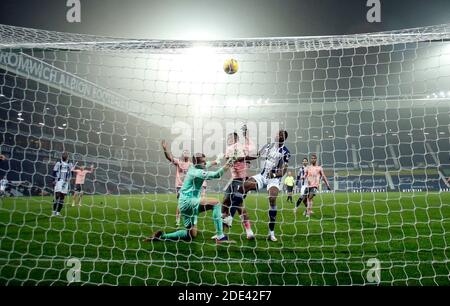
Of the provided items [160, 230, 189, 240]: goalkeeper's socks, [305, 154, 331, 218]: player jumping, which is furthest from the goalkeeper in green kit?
[305, 154, 331, 218]: player jumping

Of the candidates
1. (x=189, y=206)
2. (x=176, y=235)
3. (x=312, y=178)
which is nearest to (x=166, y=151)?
(x=189, y=206)

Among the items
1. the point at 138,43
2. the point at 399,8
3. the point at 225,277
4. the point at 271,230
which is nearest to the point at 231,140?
the point at 271,230

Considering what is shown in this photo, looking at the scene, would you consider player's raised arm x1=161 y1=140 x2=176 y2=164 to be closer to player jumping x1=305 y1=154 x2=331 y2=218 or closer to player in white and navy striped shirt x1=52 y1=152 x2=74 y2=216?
player in white and navy striped shirt x1=52 y1=152 x2=74 y2=216

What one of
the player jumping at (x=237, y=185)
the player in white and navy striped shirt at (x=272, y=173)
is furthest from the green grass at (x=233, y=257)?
the player in white and navy striped shirt at (x=272, y=173)

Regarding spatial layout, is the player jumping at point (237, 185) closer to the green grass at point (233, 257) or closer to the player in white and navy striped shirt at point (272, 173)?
the player in white and navy striped shirt at point (272, 173)

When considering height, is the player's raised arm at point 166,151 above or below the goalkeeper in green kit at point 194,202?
above

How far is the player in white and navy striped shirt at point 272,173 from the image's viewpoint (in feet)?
20.3

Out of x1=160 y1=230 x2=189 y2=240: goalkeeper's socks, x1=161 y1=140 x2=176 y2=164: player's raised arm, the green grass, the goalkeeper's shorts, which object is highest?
x1=161 y1=140 x2=176 y2=164: player's raised arm

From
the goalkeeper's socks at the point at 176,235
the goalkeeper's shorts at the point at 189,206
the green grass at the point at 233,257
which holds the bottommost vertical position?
the green grass at the point at 233,257

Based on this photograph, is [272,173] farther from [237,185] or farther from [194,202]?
[194,202]

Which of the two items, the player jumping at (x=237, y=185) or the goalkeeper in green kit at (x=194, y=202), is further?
the player jumping at (x=237, y=185)

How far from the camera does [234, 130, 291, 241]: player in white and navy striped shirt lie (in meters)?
6.18

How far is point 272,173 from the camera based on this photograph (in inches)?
248

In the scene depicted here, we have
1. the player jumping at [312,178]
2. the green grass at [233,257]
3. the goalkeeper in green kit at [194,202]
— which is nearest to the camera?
the green grass at [233,257]
